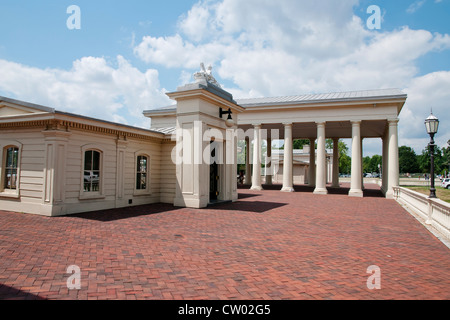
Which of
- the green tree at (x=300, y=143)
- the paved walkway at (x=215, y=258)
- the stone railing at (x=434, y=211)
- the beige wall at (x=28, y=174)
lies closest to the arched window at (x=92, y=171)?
the beige wall at (x=28, y=174)

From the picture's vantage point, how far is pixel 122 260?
5.46 m

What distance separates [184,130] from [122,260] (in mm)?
8498

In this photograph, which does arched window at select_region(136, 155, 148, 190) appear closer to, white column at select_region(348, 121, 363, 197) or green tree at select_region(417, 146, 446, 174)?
white column at select_region(348, 121, 363, 197)

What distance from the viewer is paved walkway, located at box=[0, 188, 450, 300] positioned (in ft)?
13.9

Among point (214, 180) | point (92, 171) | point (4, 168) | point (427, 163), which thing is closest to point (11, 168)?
point (4, 168)

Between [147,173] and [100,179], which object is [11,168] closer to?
[100,179]

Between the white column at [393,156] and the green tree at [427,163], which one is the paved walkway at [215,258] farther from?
the green tree at [427,163]

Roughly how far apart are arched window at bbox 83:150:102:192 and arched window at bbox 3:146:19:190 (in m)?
2.45

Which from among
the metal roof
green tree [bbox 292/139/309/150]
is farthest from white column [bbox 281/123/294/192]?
green tree [bbox 292/139/309/150]

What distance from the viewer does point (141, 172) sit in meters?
13.9

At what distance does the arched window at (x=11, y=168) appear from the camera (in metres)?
11.0

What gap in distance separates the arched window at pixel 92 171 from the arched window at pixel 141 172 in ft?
7.38

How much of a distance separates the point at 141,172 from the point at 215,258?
908cm
